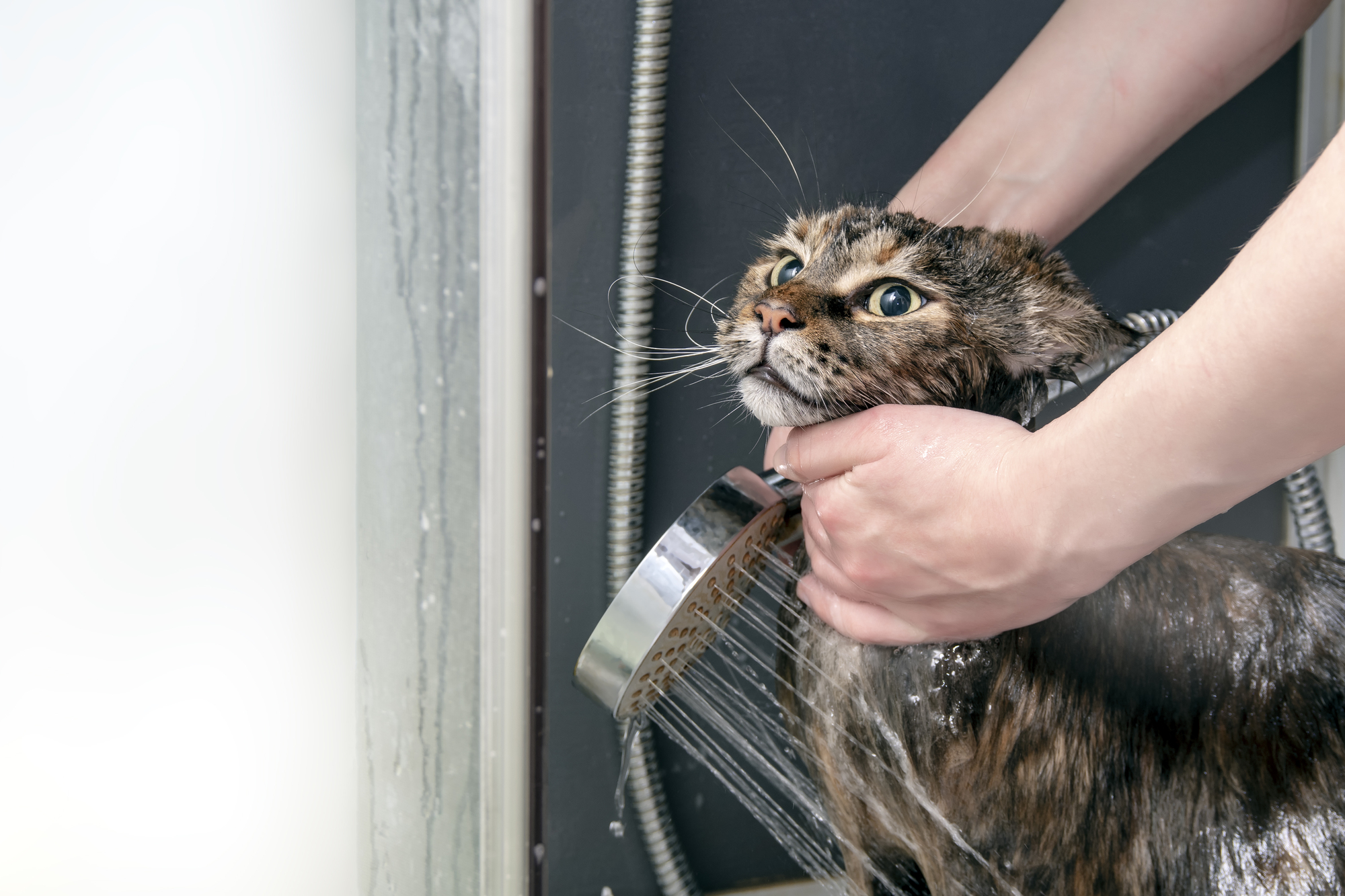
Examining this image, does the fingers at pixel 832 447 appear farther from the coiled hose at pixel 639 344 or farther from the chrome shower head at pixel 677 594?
the coiled hose at pixel 639 344

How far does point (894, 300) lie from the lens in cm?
73

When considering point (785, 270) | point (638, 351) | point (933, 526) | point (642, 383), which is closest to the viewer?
point (933, 526)

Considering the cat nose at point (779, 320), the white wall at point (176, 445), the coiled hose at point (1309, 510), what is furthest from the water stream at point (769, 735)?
the coiled hose at point (1309, 510)

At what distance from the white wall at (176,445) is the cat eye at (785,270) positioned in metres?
0.45

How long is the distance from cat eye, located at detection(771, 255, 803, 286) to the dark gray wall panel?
24 centimetres

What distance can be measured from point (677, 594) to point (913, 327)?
11.4 inches

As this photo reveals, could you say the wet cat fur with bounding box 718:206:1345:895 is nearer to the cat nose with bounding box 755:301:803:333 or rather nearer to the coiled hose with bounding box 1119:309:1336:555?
the cat nose with bounding box 755:301:803:333

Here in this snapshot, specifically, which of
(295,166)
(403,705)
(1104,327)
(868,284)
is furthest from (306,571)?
(1104,327)

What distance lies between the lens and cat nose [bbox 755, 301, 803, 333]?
702mm

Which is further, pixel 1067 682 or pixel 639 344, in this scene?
pixel 639 344

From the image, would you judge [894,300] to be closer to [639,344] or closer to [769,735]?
[639,344]

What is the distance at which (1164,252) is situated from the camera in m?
1.29

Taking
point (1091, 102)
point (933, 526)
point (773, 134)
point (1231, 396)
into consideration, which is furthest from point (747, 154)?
point (1231, 396)

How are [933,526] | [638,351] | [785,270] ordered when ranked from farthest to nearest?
[638,351], [785,270], [933,526]
